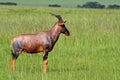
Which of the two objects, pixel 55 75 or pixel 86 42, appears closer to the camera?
pixel 55 75

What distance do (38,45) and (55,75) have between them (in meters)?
0.93

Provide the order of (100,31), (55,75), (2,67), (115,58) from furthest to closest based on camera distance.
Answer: (100,31)
(115,58)
(2,67)
(55,75)

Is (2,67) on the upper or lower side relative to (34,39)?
lower

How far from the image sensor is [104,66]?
1212 cm

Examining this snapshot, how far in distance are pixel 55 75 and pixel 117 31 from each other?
372 inches

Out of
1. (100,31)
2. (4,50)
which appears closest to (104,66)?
(4,50)

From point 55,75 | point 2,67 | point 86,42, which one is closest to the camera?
point 55,75

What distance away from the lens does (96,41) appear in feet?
54.6

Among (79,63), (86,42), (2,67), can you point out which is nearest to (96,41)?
(86,42)

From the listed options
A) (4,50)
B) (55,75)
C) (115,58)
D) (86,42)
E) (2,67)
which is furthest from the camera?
(86,42)

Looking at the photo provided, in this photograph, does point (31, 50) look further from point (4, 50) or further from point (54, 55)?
Result: point (4, 50)

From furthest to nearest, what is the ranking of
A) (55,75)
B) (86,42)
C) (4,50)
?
A: (86,42), (4,50), (55,75)

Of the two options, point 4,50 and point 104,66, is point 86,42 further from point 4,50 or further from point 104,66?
point 104,66

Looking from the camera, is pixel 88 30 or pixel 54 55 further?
pixel 88 30
